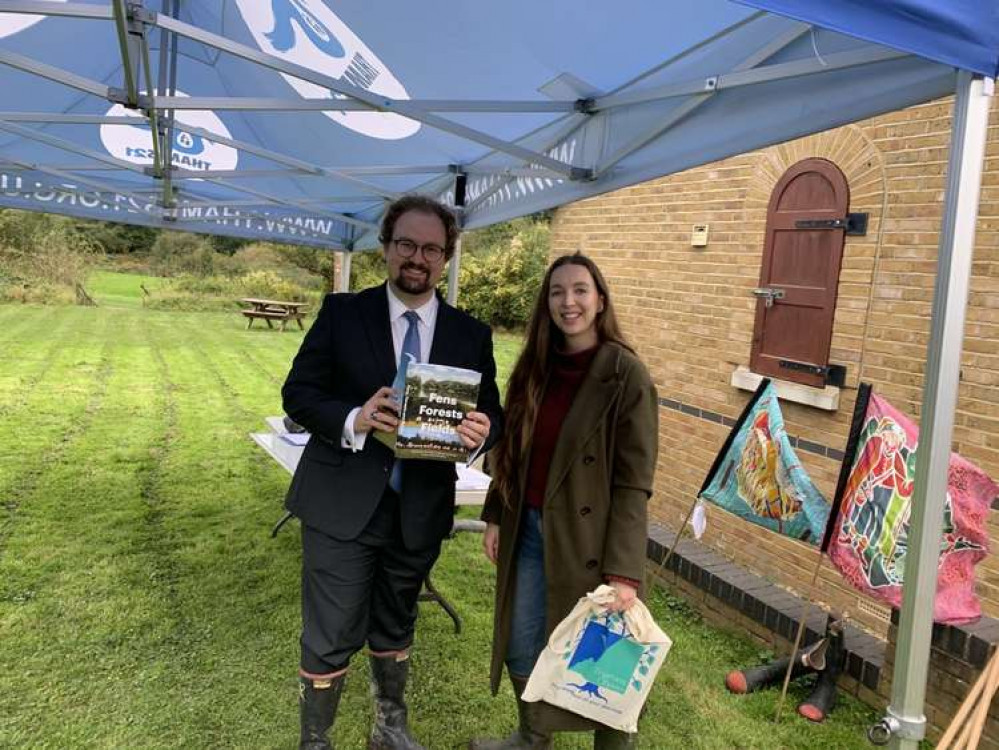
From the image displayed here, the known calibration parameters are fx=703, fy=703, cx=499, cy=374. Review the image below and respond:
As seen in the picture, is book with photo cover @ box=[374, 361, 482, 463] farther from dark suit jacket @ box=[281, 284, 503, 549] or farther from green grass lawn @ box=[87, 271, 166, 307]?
green grass lawn @ box=[87, 271, 166, 307]

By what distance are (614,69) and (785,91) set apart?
834 mm

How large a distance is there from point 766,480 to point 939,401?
1.83m

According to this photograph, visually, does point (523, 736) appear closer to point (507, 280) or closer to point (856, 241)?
point (856, 241)

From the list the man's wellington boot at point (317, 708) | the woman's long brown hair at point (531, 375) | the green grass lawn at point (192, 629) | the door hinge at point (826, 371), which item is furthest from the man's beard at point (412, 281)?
the door hinge at point (826, 371)

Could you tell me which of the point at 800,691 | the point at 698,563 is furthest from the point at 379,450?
the point at 698,563

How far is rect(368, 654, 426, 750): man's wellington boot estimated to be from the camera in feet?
8.79

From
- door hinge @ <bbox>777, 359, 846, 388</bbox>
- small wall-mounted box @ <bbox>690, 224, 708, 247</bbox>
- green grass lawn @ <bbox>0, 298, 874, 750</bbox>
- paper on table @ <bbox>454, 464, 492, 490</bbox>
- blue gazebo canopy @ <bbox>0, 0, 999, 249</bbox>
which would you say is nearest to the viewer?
blue gazebo canopy @ <bbox>0, 0, 999, 249</bbox>

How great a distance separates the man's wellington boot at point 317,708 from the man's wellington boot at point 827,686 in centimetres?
226

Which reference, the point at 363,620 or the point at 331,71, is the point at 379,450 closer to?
the point at 363,620

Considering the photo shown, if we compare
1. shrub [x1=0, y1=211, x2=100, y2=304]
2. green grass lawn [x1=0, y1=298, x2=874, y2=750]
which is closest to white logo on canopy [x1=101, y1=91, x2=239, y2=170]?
green grass lawn [x1=0, y1=298, x2=874, y2=750]

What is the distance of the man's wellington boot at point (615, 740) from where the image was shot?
2.27m

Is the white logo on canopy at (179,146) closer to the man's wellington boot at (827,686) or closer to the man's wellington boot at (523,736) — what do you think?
the man's wellington boot at (523,736)

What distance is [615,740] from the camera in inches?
90.0

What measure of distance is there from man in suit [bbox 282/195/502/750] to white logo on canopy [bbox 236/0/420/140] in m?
1.25
